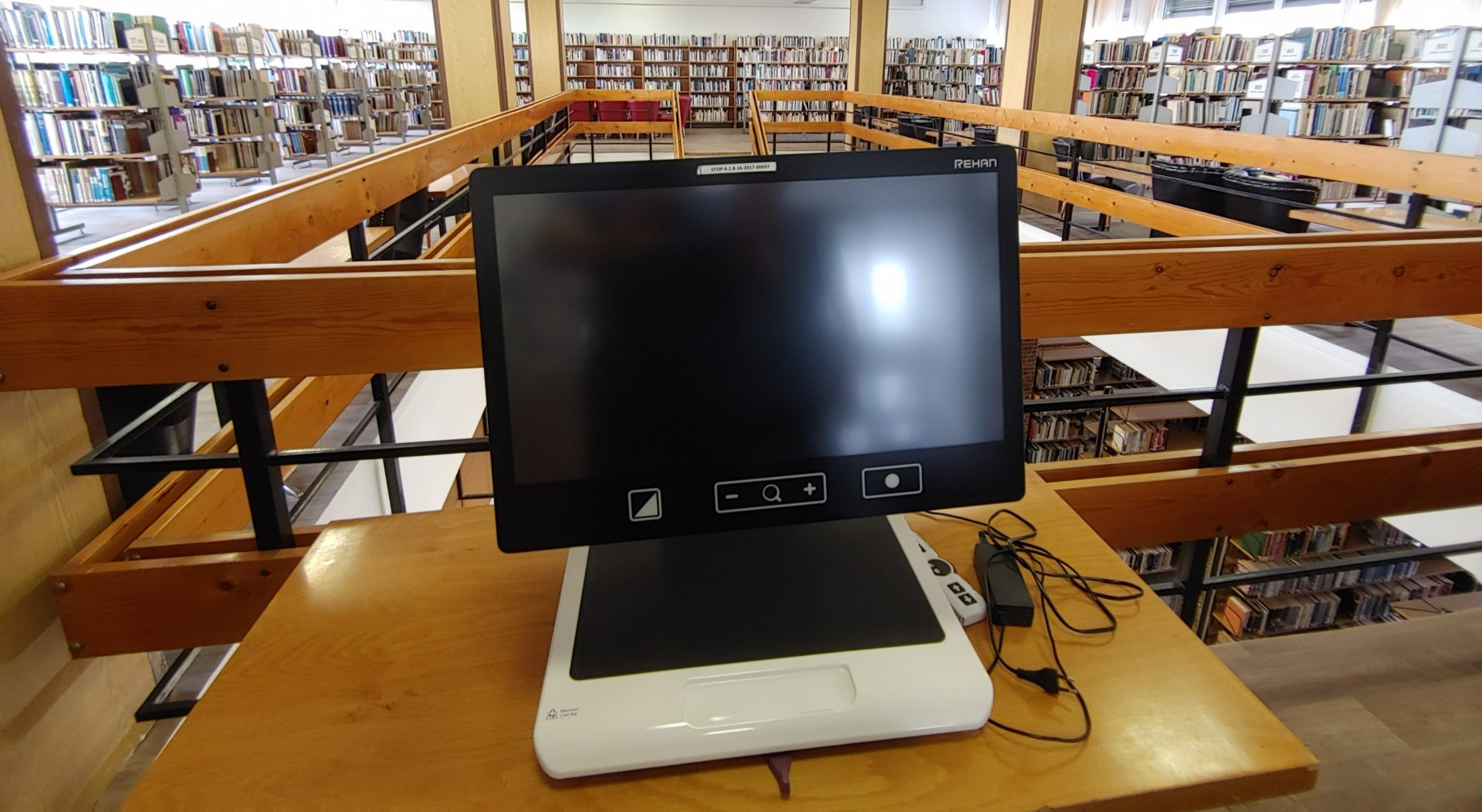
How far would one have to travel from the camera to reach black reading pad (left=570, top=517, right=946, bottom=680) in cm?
70

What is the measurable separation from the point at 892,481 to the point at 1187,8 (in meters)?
12.3

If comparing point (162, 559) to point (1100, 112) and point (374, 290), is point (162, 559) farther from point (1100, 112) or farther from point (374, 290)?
point (1100, 112)

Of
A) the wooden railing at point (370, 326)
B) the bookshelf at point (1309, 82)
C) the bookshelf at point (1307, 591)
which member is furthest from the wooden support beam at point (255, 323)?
the bookshelf at point (1309, 82)

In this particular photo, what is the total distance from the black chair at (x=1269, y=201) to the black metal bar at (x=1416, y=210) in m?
0.54

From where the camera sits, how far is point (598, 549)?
0.84 meters

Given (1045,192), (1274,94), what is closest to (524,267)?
(1045,192)

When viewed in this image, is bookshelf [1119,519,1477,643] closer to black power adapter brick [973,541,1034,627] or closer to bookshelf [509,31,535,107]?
black power adapter brick [973,541,1034,627]

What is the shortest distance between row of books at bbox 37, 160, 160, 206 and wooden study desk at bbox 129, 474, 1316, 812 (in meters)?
8.32

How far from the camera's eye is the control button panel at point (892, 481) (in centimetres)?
76

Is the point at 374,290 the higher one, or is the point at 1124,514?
the point at 374,290

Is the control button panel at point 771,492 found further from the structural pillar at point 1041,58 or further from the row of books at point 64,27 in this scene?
the row of books at point 64,27

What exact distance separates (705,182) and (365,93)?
1233 cm

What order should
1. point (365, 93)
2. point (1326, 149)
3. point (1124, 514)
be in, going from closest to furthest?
point (1124, 514) → point (1326, 149) → point (365, 93)

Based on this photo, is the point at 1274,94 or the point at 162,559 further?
the point at 1274,94
